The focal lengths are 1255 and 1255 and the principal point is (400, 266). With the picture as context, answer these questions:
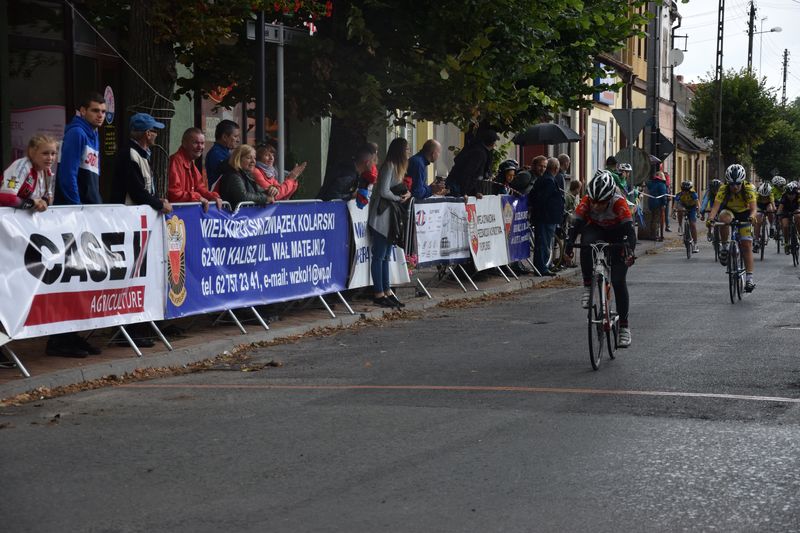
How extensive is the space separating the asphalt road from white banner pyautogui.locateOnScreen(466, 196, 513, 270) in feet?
20.8

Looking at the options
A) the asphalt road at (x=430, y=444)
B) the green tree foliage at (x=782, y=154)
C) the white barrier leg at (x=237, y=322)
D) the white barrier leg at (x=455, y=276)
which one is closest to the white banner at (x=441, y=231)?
the white barrier leg at (x=455, y=276)

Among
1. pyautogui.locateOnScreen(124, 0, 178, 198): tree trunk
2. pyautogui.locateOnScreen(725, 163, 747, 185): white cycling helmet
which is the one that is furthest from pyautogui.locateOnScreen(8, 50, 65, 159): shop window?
pyautogui.locateOnScreen(725, 163, 747, 185): white cycling helmet

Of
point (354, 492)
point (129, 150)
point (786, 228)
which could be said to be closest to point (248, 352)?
point (129, 150)

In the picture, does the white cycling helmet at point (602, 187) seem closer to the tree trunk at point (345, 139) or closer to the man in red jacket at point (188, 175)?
the man in red jacket at point (188, 175)

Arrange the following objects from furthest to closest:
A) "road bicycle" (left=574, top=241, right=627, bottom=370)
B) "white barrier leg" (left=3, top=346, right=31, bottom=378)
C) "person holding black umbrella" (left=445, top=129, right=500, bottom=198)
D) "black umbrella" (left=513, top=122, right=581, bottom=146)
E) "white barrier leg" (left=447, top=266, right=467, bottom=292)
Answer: "black umbrella" (left=513, top=122, right=581, bottom=146)
"person holding black umbrella" (left=445, top=129, right=500, bottom=198)
"white barrier leg" (left=447, top=266, right=467, bottom=292)
"road bicycle" (left=574, top=241, right=627, bottom=370)
"white barrier leg" (left=3, top=346, right=31, bottom=378)

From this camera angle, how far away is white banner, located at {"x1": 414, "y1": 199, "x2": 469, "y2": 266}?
16328mm

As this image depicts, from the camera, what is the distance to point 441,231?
668 inches

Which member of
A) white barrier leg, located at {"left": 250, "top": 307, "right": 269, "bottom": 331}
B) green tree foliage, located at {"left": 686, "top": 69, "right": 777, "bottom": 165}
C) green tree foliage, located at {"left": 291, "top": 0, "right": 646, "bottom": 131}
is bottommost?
white barrier leg, located at {"left": 250, "top": 307, "right": 269, "bottom": 331}

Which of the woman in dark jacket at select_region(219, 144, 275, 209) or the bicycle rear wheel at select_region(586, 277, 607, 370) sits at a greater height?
the woman in dark jacket at select_region(219, 144, 275, 209)

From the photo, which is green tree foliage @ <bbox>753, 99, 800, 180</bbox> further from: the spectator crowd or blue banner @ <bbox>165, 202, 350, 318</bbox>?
blue banner @ <bbox>165, 202, 350, 318</bbox>

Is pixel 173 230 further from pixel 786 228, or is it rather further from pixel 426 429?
pixel 786 228

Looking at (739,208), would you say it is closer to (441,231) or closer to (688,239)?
(441,231)

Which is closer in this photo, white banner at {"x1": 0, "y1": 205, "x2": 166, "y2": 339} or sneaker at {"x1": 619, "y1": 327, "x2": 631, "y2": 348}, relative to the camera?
white banner at {"x1": 0, "y1": 205, "x2": 166, "y2": 339}

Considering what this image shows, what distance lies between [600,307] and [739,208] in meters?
7.23
